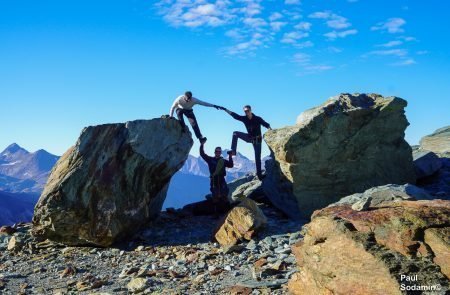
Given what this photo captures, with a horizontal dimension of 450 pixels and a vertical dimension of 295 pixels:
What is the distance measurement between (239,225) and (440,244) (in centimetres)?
1143

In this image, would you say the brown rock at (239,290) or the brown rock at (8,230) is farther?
the brown rock at (8,230)

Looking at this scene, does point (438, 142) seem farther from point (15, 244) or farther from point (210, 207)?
point (15, 244)

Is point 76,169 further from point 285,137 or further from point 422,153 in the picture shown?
point 422,153

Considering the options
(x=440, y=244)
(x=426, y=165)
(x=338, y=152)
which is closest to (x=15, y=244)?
(x=338, y=152)

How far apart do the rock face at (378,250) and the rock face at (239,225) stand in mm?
7767

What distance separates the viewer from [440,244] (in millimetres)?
9359

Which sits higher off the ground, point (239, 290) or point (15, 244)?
point (15, 244)

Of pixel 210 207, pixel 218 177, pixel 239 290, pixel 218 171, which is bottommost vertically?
pixel 239 290

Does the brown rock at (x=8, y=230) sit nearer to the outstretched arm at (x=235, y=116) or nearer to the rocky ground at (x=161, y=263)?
the rocky ground at (x=161, y=263)

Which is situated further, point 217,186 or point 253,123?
point 253,123

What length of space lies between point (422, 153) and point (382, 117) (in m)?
6.40

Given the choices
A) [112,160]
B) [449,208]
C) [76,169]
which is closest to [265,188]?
[112,160]

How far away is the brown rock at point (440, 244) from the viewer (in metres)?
9.15

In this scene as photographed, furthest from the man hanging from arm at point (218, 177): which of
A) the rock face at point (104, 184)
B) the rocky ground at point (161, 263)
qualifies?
the rock face at point (104, 184)
